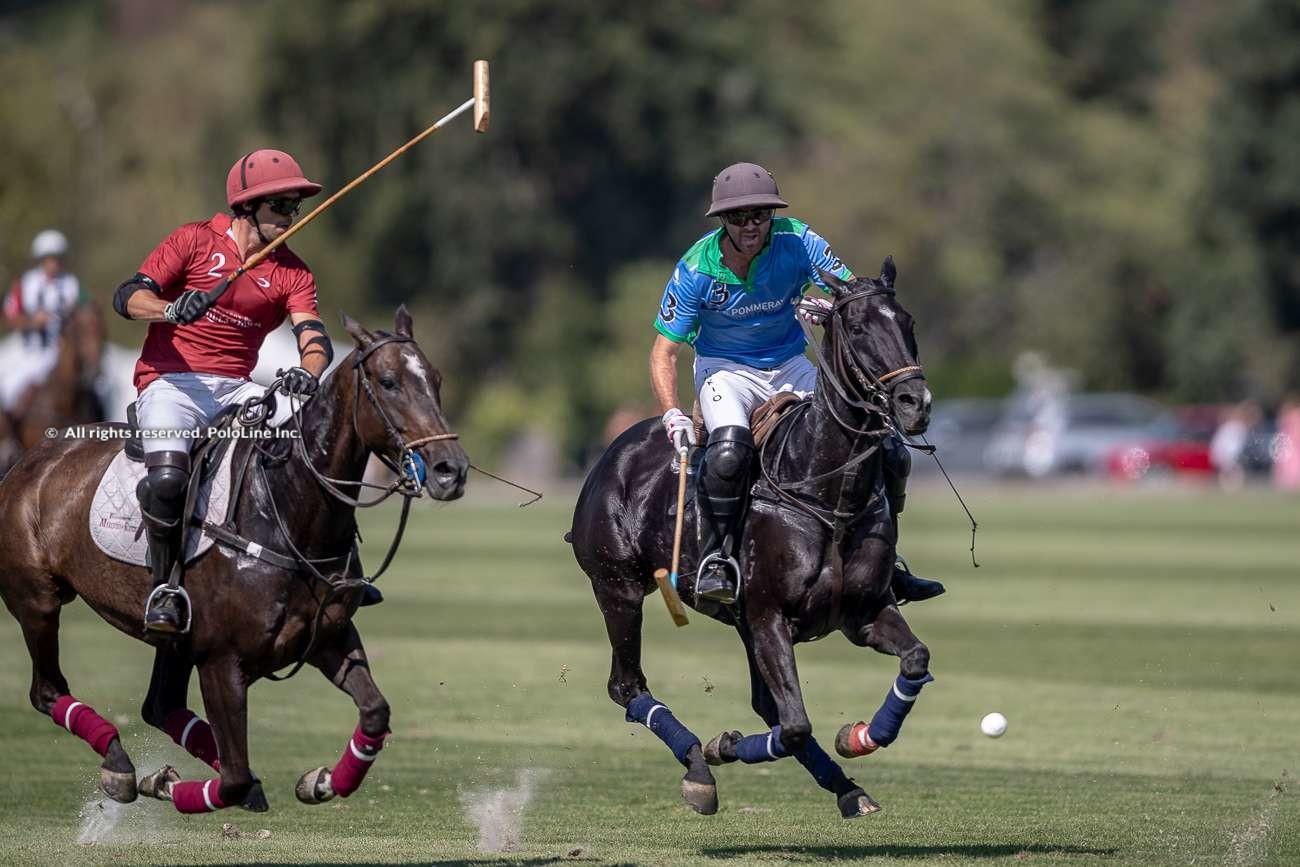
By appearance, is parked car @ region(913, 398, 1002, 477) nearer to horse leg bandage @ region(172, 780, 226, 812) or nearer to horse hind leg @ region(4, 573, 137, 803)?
horse hind leg @ region(4, 573, 137, 803)

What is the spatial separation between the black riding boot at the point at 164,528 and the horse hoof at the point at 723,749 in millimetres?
2657

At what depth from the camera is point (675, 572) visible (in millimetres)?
10008

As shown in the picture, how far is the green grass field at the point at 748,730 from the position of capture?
9648 mm

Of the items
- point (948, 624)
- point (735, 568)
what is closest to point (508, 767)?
point (735, 568)

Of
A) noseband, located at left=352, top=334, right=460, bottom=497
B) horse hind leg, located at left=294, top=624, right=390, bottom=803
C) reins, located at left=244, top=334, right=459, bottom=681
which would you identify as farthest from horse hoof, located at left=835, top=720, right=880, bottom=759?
noseband, located at left=352, top=334, right=460, bottom=497

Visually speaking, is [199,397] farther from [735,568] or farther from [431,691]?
[431,691]

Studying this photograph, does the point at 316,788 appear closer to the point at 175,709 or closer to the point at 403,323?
the point at 175,709

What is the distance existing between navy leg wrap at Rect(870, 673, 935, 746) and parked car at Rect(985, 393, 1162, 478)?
1745 inches

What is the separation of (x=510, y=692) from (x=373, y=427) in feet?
23.6

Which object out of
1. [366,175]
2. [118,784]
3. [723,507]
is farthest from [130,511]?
[723,507]

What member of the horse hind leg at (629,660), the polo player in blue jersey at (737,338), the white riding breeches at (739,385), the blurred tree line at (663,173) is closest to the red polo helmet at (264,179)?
the polo player in blue jersey at (737,338)

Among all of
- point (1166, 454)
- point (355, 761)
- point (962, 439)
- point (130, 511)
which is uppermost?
point (130, 511)

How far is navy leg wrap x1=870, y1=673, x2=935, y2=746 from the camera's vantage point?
944 cm

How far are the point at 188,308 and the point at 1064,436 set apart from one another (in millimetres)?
46089
